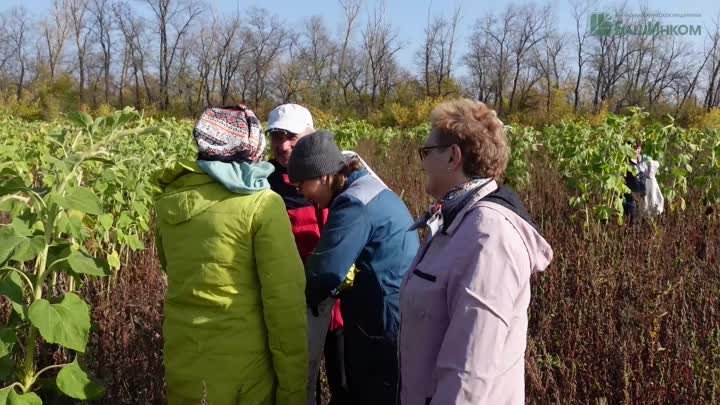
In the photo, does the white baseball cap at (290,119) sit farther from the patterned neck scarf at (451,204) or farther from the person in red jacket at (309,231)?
the patterned neck scarf at (451,204)

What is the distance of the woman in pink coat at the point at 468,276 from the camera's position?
141 centimetres

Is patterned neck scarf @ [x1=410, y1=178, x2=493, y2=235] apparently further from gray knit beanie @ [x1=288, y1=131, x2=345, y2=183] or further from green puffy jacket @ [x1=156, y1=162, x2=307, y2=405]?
gray knit beanie @ [x1=288, y1=131, x2=345, y2=183]

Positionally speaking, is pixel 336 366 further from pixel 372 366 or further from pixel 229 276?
pixel 229 276

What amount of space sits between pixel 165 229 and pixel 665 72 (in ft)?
214

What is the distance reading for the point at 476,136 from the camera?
163 cm

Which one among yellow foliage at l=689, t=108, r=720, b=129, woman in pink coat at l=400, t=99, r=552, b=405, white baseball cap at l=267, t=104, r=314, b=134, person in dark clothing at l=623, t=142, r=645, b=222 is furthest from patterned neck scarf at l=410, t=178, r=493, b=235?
yellow foliage at l=689, t=108, r=720, b=129

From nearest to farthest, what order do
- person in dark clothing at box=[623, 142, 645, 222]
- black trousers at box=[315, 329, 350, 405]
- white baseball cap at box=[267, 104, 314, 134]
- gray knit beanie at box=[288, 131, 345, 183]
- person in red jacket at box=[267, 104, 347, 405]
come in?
gray knit beanie at box=[288, 131, 345, 183]
person in red jacket at box=[267, 104, 347, 405]
black trousers at box=[315, 329, 350, 405]
white baseball cap at box=[267, 104, 314, 134]
person in dark clothing at box=[623, 142, 645, 222]

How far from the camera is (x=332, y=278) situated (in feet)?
6.75

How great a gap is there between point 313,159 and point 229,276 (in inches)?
21.1

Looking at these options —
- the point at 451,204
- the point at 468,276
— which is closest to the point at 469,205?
the point at 451,204

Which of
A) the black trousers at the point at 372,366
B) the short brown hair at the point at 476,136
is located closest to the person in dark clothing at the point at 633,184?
the black trousers at the point at 372,366

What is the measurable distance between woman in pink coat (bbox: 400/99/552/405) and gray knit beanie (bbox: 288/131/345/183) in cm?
57

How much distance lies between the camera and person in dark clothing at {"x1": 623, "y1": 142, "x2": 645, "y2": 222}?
6457 mm

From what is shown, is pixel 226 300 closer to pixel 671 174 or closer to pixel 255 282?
pixel 255 282
